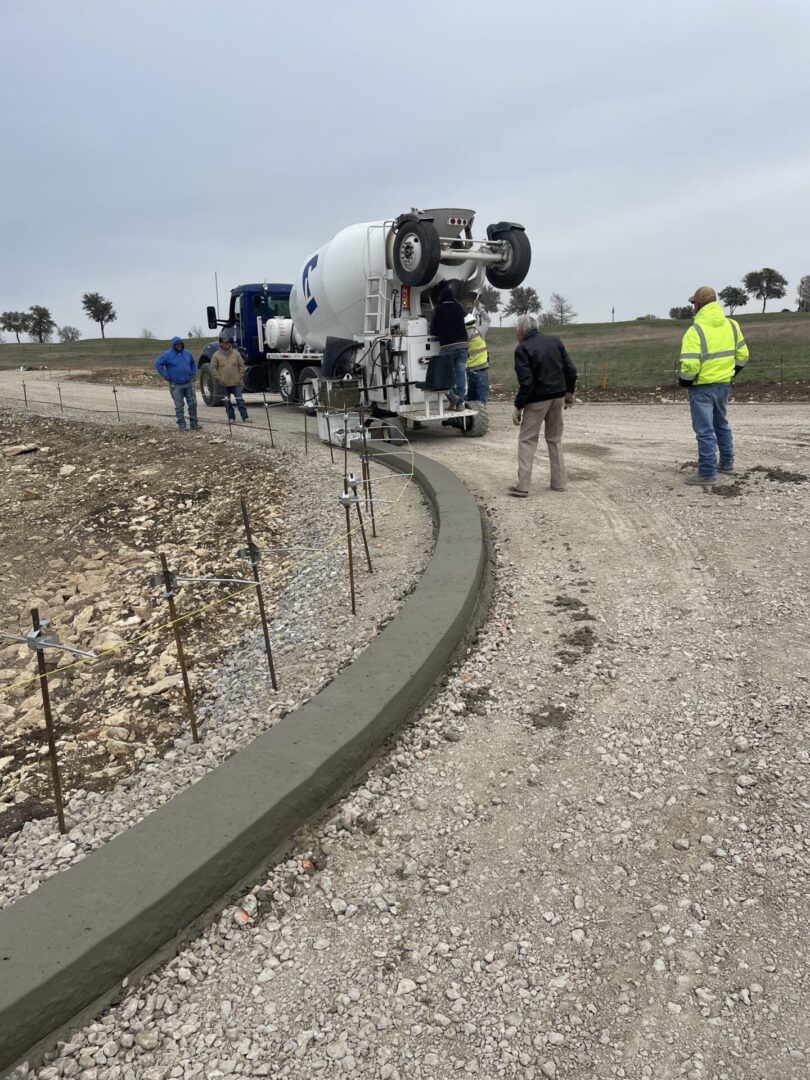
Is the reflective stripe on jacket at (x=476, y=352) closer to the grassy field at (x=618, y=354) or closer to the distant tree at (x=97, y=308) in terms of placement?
the grassy field at (x=618, y=354)

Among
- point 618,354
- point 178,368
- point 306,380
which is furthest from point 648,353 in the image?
point 178,368

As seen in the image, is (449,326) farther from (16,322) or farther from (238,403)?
(16,322)

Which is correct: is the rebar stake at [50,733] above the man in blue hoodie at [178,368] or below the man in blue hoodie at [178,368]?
below

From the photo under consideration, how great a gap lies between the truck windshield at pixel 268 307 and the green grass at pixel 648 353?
22.9 ft

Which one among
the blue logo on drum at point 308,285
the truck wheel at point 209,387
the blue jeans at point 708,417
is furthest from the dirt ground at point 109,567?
the blue jeans at point 708,417

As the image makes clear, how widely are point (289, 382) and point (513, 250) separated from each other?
624 centimetres

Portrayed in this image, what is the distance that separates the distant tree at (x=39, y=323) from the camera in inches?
2537

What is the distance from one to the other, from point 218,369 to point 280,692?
11001 mm

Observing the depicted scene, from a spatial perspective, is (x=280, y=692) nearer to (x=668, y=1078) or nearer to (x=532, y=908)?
(x=532, y=908)

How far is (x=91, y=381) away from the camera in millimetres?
28281

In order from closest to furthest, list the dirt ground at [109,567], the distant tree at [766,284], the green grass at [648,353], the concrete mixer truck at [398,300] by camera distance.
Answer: the dirt ground at [109,567]
the concrete mixer truck at [398,300]
the green grass at [648,353]
the distant tree at [766,284]

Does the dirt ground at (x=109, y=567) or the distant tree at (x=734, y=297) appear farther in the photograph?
the distant tree at (x=734, y=297)

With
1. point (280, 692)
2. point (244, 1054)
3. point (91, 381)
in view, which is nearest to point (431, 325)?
point (280, 692)

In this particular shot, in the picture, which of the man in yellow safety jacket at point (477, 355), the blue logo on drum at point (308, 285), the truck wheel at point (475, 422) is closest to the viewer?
the man in yellow safety jacket at point (477, 355)
